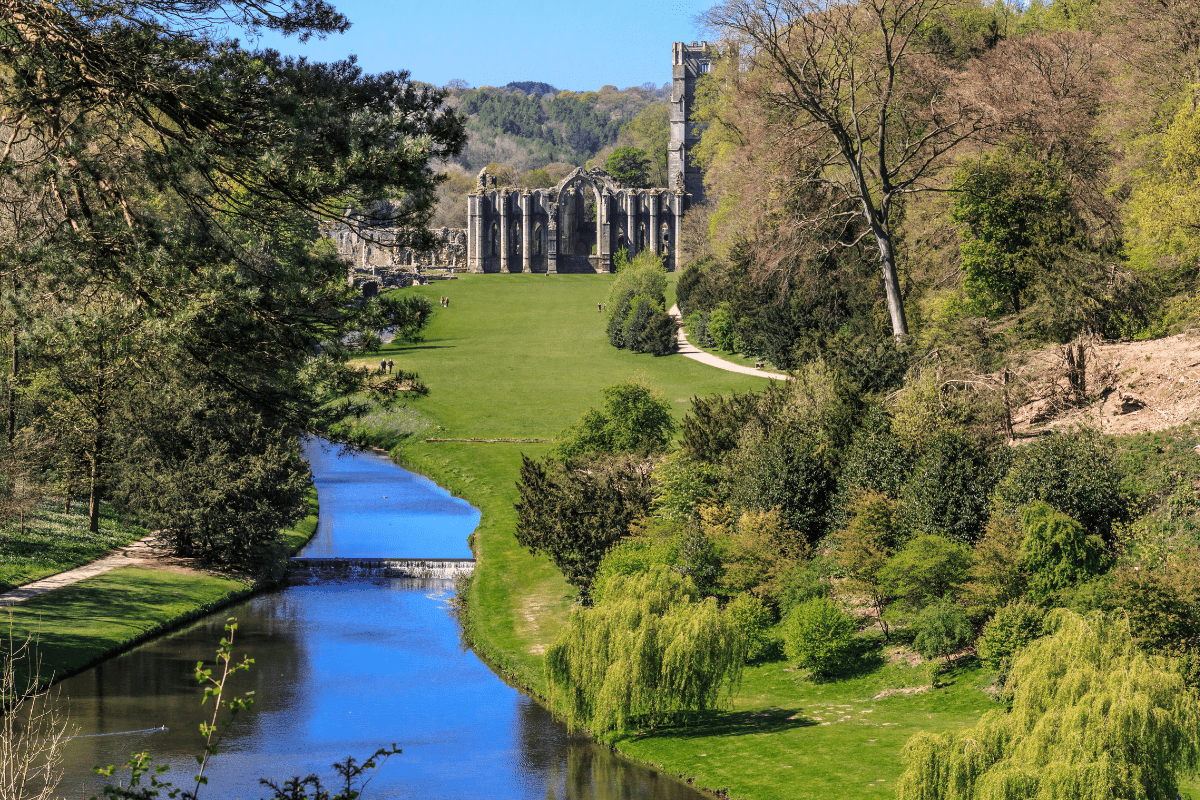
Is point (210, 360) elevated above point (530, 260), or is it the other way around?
point (530, 260)

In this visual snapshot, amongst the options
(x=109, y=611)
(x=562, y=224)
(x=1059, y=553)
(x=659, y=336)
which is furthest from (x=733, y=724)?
(x=562, y=224)

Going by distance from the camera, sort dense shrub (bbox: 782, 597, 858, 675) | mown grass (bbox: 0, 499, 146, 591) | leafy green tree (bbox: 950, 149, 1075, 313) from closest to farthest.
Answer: dense shrub (bbox: 782, 597, 858, 675)
mown grass (bbox: 0, 499, 146, 591)
leafy green tree (bbox: 950, 149, 1075, 313)

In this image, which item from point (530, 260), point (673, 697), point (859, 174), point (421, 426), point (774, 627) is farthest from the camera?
point (530, 260)

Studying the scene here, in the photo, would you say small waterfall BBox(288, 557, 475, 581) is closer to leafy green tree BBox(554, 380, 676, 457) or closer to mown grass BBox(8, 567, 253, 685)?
mown grass BBox(8, 567, 253, 685)

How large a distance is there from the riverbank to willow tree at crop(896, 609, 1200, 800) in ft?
70.2

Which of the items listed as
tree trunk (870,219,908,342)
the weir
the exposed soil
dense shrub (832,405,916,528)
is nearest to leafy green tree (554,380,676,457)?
the weir

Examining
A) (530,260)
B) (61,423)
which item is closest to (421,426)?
(61,423)

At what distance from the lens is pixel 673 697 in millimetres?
24766

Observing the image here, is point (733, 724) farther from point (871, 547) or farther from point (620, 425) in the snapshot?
point (620, 425)

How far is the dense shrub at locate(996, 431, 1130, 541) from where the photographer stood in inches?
987

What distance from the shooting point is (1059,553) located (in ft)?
79.0

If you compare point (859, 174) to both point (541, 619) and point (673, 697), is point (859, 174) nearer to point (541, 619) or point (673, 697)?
point (541, 619)

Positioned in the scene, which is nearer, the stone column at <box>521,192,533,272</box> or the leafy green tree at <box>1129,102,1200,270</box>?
the leafy green tree at <box>1129,102,1200,270</box>

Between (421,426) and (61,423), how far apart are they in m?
24.3
